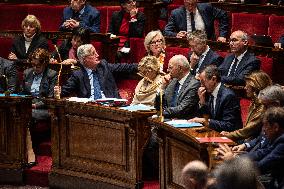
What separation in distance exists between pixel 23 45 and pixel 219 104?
278 centimetres

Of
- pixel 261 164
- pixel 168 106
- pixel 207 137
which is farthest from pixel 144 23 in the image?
pixel 261 164

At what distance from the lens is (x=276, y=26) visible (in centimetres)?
717

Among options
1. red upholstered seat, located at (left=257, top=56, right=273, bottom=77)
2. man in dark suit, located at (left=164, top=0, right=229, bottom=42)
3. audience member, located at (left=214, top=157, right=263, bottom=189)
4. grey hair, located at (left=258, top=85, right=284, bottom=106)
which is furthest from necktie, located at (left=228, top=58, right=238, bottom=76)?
audience member, located at (left=214, top=157, right=263, bottom=189)

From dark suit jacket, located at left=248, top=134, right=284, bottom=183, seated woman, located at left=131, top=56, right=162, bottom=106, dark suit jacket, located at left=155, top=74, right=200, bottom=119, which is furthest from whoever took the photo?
seated woman, located at left=131, top=56, right=162, bottom=106

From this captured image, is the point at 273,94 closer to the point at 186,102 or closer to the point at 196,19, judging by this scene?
the point at 186,102

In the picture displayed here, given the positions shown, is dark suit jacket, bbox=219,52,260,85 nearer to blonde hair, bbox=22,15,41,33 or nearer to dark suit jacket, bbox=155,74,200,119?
dark suit jacket, bbox=155,74,200,119

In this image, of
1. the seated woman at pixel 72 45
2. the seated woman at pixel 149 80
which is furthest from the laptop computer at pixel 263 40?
the seated woman at pixel 72 45

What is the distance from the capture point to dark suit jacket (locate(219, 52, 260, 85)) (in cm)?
584

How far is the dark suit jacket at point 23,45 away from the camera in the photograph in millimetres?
6953

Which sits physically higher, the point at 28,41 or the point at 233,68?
the point at 28,41

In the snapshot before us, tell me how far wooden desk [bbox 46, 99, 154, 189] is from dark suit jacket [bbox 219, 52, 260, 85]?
959mm

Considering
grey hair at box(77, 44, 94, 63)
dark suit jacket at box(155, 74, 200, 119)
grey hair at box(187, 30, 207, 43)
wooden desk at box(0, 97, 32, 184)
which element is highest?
grey hair at box(187, 30, 207, 43)

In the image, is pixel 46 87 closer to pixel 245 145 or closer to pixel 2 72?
pixel 2 72

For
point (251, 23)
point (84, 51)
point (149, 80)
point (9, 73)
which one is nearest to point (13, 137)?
point (9, 73)
